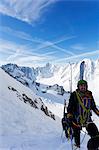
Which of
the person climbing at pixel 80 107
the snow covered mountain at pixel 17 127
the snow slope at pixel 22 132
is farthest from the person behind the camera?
the snow covered mountain at pixel 17 127

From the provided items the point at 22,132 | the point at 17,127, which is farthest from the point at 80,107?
the point at 17,127

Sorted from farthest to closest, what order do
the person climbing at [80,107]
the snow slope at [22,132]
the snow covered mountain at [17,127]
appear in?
1. the snow covered mountain at [17,127]
2. the snow slope at [22,132]
3. the person climbing at [80,107]

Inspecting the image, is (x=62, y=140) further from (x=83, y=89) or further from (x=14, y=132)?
(x=83, y=89)

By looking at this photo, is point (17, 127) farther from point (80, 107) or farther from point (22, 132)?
point (80, 107)

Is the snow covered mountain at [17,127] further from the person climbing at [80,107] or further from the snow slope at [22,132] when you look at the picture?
the person climbing at [80,107]

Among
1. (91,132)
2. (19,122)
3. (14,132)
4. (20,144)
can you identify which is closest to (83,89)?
(91,132)

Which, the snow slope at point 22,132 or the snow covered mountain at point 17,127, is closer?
the snow slope at point 22,132

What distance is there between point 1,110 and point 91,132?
11398 mm

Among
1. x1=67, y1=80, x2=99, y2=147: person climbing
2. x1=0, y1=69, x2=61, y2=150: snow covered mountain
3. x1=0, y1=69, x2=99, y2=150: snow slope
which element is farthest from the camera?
x1=0, y1=69, x2=61, y2=150: snow covered mountain

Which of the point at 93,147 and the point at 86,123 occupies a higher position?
the point at 86,123

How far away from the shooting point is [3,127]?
51.1ft

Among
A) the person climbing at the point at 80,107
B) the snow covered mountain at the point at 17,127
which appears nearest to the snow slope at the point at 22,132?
the snow covered mountain at the point at 17,127

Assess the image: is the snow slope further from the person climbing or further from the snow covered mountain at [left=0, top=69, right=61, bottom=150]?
the person climbing

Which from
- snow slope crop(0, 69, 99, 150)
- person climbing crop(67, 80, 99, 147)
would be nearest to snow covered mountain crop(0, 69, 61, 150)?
snow slope crop(0, 69, 99, 150)
